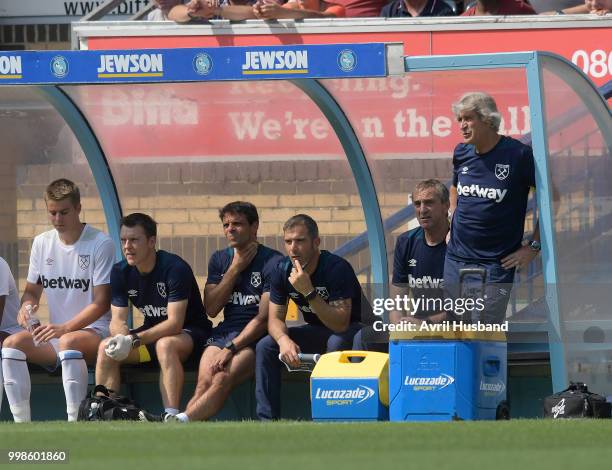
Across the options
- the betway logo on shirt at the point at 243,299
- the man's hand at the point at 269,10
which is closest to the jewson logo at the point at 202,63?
the betway logo on shirt at the point at 243,299

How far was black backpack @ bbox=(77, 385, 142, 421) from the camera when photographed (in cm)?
945

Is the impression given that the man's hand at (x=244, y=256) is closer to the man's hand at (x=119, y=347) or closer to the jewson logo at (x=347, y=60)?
the man's hand at (x=119, y=347)

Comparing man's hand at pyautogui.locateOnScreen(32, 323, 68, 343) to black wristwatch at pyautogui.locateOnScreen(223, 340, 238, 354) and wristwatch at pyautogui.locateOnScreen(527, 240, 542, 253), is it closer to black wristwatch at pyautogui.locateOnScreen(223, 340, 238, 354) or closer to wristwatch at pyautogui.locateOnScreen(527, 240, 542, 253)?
black wristwatch at pyautogui.locateOnScreen(223, 340, 238, 354)

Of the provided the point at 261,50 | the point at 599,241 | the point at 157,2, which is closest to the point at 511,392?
the point at 599,241

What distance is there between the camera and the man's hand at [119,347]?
32.0 ft

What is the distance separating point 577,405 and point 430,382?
796mm

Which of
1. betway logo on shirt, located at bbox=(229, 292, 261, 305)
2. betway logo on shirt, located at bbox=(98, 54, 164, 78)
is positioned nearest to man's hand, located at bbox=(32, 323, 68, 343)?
betway logo on shirt, located at bbox=(229, 292, 261, 305)

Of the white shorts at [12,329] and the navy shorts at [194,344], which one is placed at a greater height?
the white shorts at [12,329]

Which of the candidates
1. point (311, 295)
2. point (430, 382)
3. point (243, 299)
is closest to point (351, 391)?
point (430, 382)

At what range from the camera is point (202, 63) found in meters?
9.61

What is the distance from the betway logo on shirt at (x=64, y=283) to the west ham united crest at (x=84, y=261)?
0.30ft

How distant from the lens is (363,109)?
35.1 feet

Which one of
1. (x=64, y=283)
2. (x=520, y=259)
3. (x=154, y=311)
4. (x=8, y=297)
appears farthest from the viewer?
(x=64, y=283)

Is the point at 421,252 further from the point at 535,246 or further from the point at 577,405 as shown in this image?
the point at 577,405
